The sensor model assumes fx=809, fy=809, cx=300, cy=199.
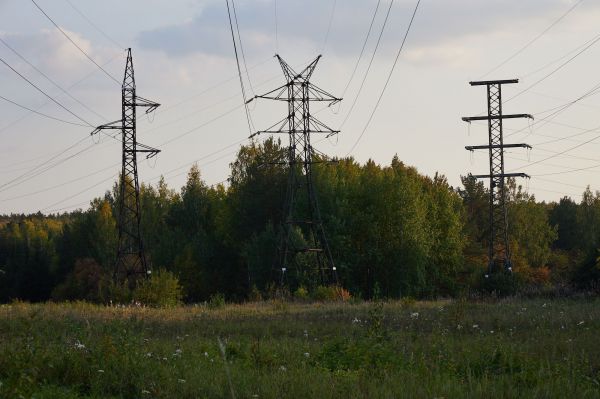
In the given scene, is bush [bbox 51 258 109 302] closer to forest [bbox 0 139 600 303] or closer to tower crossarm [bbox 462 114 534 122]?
forest [bbox 0 139 600 303]

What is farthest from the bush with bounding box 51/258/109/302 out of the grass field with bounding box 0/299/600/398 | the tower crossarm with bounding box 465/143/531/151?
the grass field with bounding box 0/299/600/398

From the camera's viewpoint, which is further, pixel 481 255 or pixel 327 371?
pixel 481 255

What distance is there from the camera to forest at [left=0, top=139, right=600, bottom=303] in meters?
63.7

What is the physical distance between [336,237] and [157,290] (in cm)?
2955

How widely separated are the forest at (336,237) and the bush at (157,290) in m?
18.9

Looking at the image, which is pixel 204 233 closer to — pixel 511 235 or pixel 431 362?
pixel 511 235

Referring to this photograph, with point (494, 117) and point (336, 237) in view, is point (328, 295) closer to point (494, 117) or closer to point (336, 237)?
point (494, 117)

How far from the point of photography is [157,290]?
32812mm

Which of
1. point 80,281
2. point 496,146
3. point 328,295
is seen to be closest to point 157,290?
point 328,295

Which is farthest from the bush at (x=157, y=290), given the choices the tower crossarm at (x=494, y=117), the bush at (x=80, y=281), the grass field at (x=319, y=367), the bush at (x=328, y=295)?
the bush at (x=80, y=281)

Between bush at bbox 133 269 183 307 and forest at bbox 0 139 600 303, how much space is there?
1886 cm

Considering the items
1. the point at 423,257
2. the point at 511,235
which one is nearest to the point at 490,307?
the point at 423,257

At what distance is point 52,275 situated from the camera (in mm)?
85375

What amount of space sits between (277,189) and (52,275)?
101 feet
